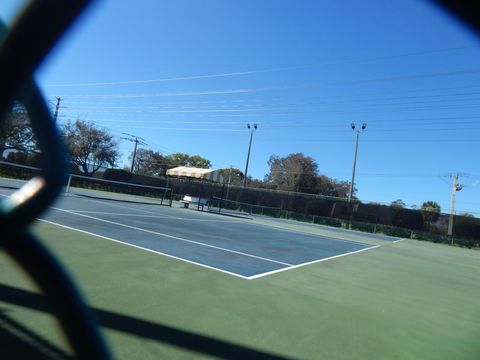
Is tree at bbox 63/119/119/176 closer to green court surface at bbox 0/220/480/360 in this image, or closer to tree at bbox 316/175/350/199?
tree at bbox 316/175/350/199

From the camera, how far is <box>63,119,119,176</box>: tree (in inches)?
1997

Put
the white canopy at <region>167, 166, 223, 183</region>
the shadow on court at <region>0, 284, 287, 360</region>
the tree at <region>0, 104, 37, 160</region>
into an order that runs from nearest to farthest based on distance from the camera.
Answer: the tree at <region>0, 104, 37, 160</region> < the shadow on court at <region>0, 284, 287, 360</region> < the white canopy at <region>167, 166, 223, 183</region>

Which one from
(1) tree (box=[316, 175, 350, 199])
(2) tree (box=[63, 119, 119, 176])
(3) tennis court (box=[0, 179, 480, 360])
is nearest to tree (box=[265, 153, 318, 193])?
(1) tree (box=[316, 175, 350, 199])

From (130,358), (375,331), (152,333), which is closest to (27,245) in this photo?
(130,358)

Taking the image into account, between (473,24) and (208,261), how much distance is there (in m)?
5.92

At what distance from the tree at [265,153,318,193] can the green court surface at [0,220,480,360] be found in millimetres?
52382

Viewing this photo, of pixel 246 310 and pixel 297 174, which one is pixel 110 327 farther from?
pixel 297 174

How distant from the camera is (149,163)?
76250mm

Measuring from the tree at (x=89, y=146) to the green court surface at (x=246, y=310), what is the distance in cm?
4673

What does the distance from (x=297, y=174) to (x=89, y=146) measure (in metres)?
29.6

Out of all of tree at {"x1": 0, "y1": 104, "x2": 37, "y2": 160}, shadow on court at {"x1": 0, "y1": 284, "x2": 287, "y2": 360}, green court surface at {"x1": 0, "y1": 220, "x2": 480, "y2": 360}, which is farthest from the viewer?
green court surface at {"x1": 0, "y1": 220, "x2": 480, "y2": 360}

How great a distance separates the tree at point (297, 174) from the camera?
59.6 m

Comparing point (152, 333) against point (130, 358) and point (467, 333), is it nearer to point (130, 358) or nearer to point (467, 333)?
point (130, 358)

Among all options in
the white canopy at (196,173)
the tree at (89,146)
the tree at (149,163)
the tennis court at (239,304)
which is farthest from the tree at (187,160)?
the tennis court at (239,304)
